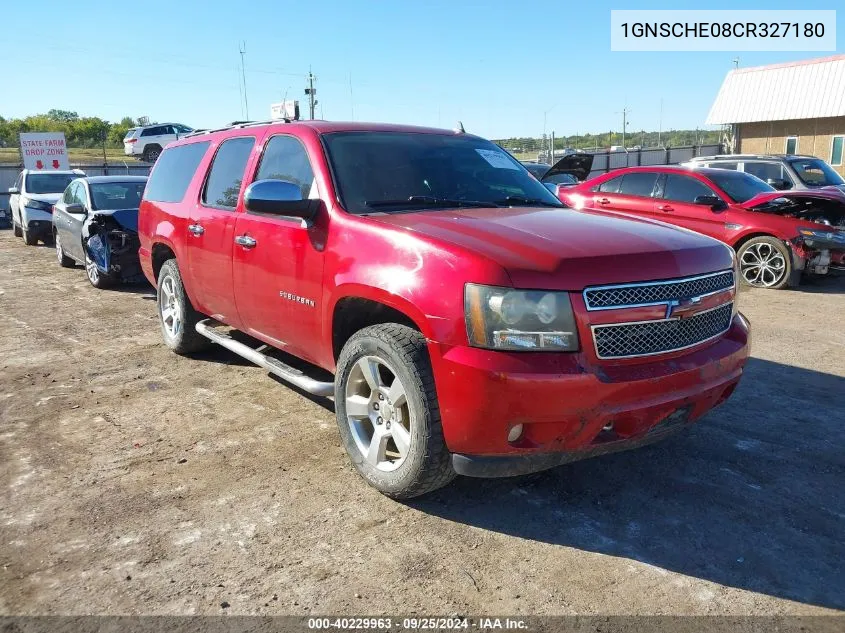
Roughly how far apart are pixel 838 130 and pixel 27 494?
30794 millimetres

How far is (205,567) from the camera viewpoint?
9.44 feet

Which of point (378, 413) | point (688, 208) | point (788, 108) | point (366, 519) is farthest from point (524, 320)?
point (788, 108)

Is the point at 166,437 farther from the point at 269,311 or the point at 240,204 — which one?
the point at 240,204

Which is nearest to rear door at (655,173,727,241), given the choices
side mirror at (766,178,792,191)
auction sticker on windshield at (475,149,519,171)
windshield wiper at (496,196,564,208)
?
side mirror at (766,178,792,191)

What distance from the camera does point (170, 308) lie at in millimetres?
6094

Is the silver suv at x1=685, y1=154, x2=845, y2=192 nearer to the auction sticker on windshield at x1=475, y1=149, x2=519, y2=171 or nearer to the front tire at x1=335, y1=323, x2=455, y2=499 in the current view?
the auction sticker on windshield at x1=475, y1=149, x2=519, y2=171

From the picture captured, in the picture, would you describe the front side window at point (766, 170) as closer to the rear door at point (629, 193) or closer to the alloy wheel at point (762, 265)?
the rear door at point (629, 193)

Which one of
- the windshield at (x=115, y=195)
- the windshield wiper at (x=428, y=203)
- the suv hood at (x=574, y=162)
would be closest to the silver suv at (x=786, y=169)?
the suv hood at (x=574, y=162)

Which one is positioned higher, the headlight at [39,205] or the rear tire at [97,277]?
the headlight at [39,205]

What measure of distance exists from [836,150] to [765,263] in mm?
22112

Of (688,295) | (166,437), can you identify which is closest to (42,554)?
(166,437)

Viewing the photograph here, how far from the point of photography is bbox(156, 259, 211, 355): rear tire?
5.75m

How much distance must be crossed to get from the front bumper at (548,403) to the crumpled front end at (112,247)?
767 cm

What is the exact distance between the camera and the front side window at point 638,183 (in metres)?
10.3
